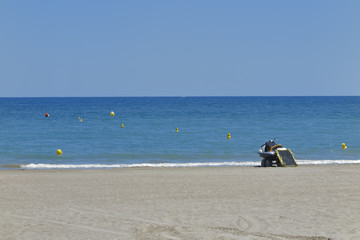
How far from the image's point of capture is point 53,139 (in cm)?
4153

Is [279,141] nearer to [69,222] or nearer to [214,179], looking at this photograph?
[214,179]

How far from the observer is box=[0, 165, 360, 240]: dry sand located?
10.9m

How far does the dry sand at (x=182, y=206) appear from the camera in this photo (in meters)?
10.9

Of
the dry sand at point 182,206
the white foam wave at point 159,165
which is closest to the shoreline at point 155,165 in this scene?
the white foam wave at point 159,165

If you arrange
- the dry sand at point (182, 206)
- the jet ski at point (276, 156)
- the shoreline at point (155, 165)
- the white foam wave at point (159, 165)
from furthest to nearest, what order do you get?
the white foam wave at point (159, 165), the shoreline at point (155, 165), the jet ski at point (276, 156), the dry sand at point (182, 206)

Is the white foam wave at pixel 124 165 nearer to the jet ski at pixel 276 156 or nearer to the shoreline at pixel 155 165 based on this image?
the shoreline at pixel 155 165

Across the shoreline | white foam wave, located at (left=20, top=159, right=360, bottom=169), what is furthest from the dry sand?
white foam wave, located at (left=20, top=159, right=360, bottom=169)

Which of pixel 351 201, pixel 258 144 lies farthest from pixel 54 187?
pixel 258 144

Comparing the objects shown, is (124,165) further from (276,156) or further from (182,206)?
(182,206)

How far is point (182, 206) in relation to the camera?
13.6 metres

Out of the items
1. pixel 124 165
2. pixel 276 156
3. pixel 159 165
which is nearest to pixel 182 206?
pixel 276 156

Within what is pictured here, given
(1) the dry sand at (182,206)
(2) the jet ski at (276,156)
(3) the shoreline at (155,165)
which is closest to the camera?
(1) the dry sand at (182,206)

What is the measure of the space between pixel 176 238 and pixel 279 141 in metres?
31.5

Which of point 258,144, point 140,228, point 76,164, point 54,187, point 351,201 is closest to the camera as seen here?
point 140,228
